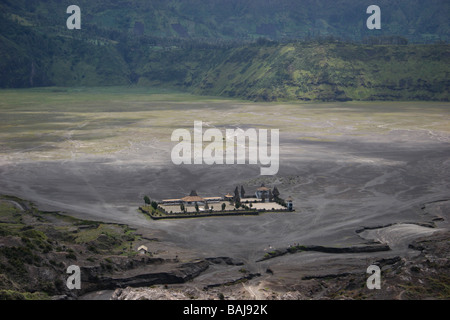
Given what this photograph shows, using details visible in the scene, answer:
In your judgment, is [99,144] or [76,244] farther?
[99,144]

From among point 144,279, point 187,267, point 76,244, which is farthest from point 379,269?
point 76,244
